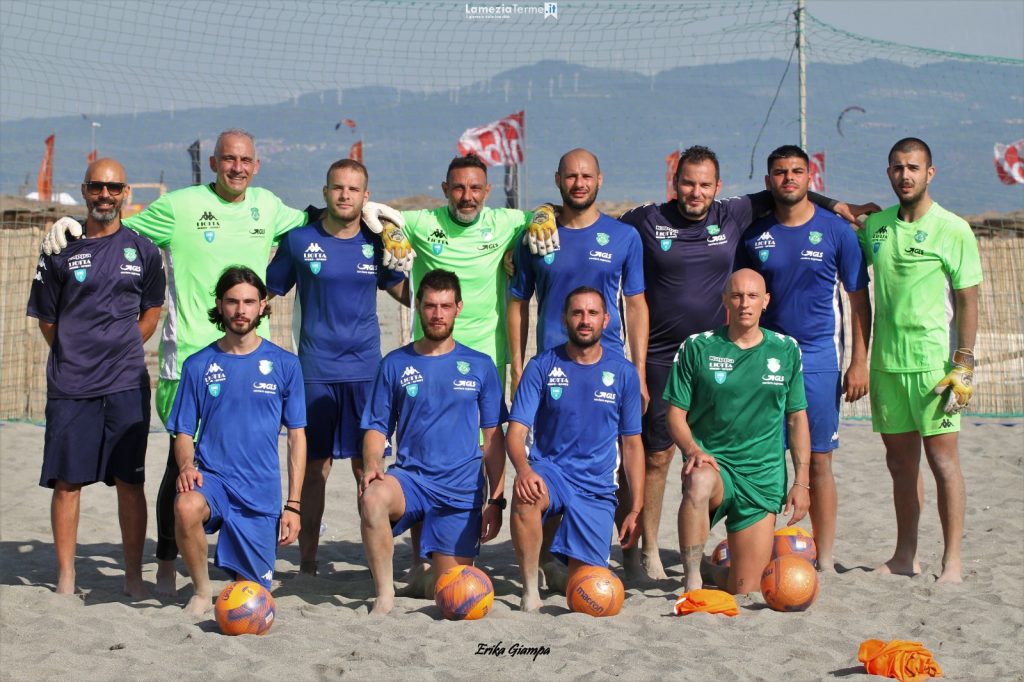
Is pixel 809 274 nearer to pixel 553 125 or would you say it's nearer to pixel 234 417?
pixel 234 417

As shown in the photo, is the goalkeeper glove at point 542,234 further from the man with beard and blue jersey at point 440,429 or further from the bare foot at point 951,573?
the bare foot at point 951,573

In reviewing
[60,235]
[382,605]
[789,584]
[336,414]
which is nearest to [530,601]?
[382,605]

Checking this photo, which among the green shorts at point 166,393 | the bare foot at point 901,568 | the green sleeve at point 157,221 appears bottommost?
the bare foot at point 901,568

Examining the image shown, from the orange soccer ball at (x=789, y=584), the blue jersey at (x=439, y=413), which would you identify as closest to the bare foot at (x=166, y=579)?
the blue jersey at (x=439, y=413)

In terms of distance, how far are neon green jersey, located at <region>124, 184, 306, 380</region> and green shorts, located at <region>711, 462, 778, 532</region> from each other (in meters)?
2.26

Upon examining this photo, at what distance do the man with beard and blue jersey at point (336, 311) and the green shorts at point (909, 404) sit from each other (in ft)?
8.27

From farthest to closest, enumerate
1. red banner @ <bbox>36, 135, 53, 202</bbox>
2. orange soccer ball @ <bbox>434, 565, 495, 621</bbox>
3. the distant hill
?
the distant hill → red banner @ <bbox>36, 135, 53, 202</bbox> → orange soccer ball @ <bbox>434, 565, 495, 621</bbox>

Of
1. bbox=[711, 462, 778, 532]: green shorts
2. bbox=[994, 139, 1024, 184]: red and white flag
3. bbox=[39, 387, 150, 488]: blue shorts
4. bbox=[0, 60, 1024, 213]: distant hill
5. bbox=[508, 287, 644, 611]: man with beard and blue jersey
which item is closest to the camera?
bbox=[508, 287, 644, 611]: man with beard and blue jersey

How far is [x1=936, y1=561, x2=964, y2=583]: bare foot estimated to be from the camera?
586 cm

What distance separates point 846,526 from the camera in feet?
24.5

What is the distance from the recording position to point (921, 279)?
5871 millimetres

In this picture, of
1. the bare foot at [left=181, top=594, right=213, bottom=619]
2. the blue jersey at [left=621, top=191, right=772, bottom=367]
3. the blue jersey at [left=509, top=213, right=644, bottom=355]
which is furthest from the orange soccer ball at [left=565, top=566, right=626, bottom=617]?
the bare foot at [left=181, top=594, right=213, bottom=619]

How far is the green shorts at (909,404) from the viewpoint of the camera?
585cm

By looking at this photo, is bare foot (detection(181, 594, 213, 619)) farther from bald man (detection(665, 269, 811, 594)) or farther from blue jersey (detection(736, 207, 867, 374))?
blue jersey (detection(736, 207, 867, 374))
